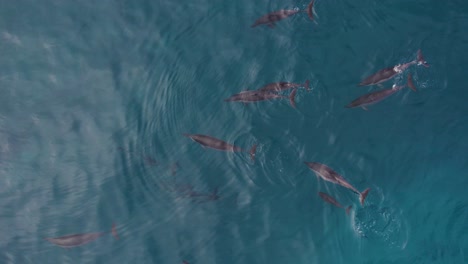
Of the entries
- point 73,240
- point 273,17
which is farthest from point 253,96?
point 73,240

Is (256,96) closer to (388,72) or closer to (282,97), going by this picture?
(282,97)

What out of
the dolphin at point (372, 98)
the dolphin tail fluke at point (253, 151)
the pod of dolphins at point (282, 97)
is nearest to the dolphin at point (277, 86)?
the pod of dolphins at point (282, 97)

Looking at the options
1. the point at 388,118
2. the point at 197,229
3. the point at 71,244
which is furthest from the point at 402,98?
the point at 71,244

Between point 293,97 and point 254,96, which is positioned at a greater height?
point 254,96

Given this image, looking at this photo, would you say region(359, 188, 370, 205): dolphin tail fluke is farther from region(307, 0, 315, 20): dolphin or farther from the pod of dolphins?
region(307, 0, 315, 20): dolphin

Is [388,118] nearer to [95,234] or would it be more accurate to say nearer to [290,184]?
[290,184]

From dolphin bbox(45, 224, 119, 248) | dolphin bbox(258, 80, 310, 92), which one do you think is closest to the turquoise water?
dolphin bbox(45, 224, 119, 248)
